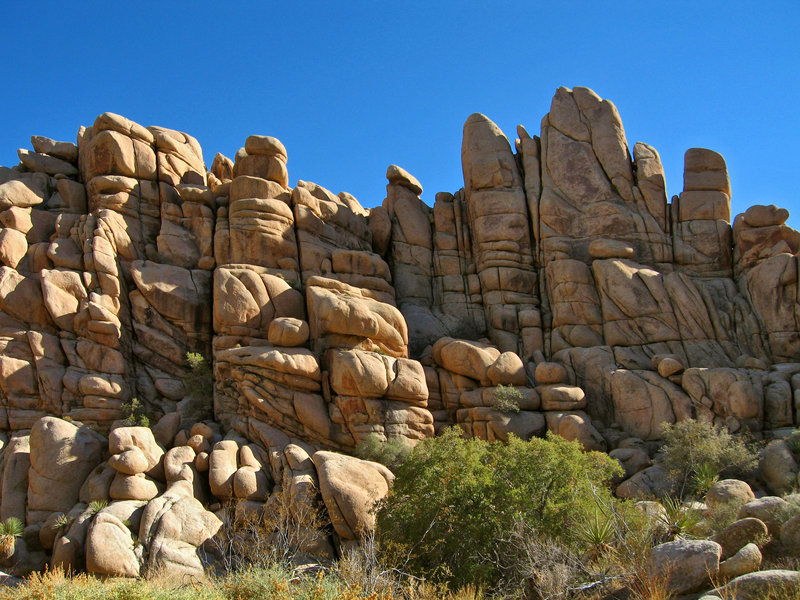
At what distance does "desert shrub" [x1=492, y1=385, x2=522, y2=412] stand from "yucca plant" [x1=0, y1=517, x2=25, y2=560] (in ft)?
65.3

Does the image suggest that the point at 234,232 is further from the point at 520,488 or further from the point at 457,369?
the point at 520,488

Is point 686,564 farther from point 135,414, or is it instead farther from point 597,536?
point 135,414

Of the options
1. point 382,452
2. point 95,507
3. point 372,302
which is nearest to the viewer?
point 95,507

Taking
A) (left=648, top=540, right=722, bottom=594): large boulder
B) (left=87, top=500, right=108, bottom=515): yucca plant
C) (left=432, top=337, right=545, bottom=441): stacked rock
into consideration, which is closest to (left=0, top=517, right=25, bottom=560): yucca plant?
(left=87, top=500, right=108, bottom=515): yucca plant

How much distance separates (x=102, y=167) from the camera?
3638 cm

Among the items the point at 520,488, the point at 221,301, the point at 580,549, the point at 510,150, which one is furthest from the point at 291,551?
the point at 510,150

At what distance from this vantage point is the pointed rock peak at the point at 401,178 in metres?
42.1

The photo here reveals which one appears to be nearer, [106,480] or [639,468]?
[106,480]

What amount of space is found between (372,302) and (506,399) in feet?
26.2

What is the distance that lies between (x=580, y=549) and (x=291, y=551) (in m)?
9.32

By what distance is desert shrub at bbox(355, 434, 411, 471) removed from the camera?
27016 mm

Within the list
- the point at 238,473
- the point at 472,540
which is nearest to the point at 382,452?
the point at 238,473

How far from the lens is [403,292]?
3931cm

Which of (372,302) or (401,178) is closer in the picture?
(372,302)
